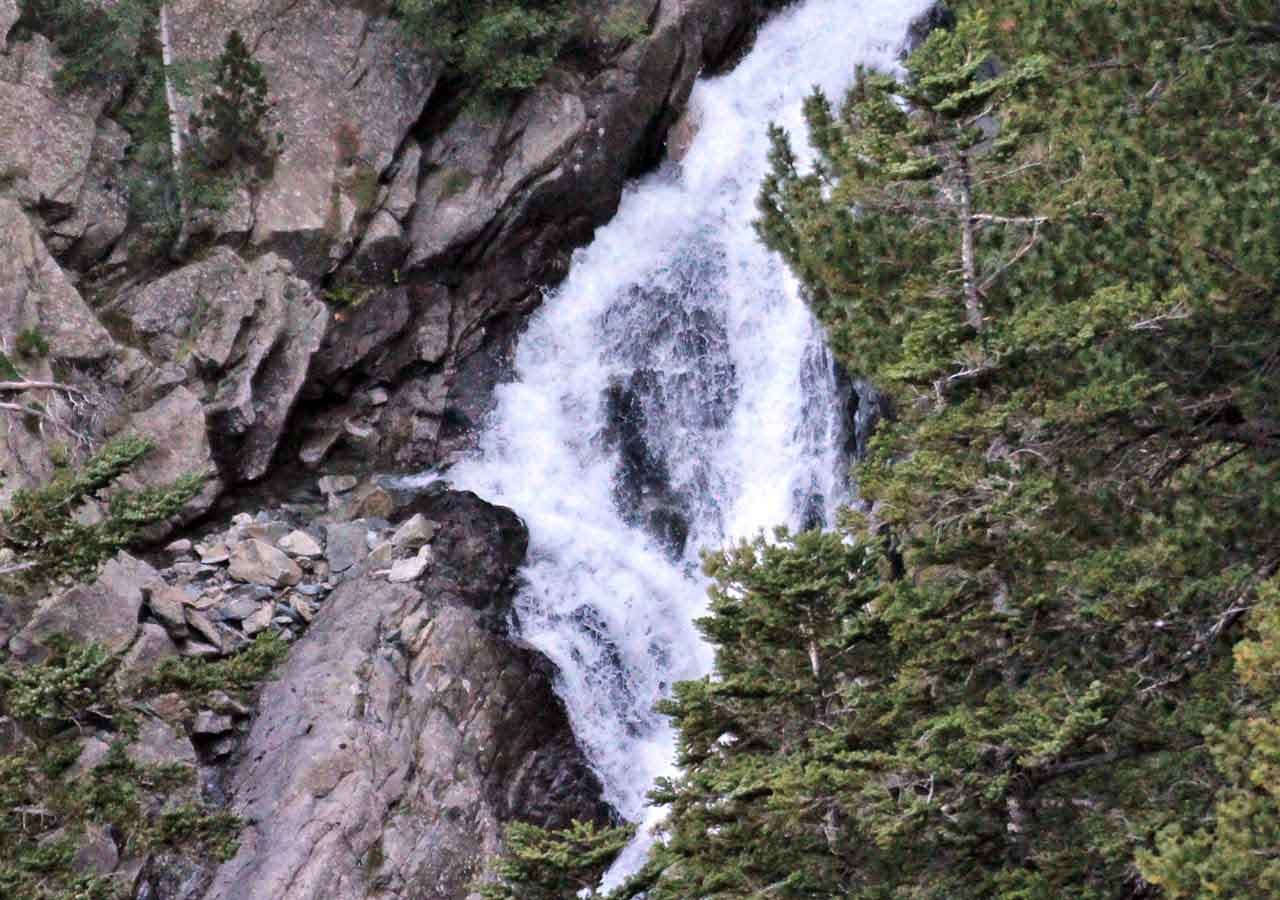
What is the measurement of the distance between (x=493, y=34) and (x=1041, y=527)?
17112mm

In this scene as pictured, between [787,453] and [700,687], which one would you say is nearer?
[700,687]

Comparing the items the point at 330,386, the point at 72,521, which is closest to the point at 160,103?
the point at 330,386

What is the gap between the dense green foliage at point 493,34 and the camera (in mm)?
27078

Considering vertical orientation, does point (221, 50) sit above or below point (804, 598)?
above

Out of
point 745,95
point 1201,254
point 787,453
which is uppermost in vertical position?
point 745,95

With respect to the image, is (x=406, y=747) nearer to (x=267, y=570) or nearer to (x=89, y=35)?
(x=267, y=570)

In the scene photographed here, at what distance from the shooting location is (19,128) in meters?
23.7

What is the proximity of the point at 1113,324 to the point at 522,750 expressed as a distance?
475 inches

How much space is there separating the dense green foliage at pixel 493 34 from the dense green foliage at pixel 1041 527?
14.2 metres

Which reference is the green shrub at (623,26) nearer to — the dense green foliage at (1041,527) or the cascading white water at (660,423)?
the cascading white water at (660,423)

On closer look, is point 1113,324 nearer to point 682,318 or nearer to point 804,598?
point 804,598

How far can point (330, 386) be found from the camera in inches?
1024

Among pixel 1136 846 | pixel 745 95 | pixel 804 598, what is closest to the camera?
pixel 1136 846

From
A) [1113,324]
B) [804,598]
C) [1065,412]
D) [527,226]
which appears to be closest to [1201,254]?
[1113,324]
